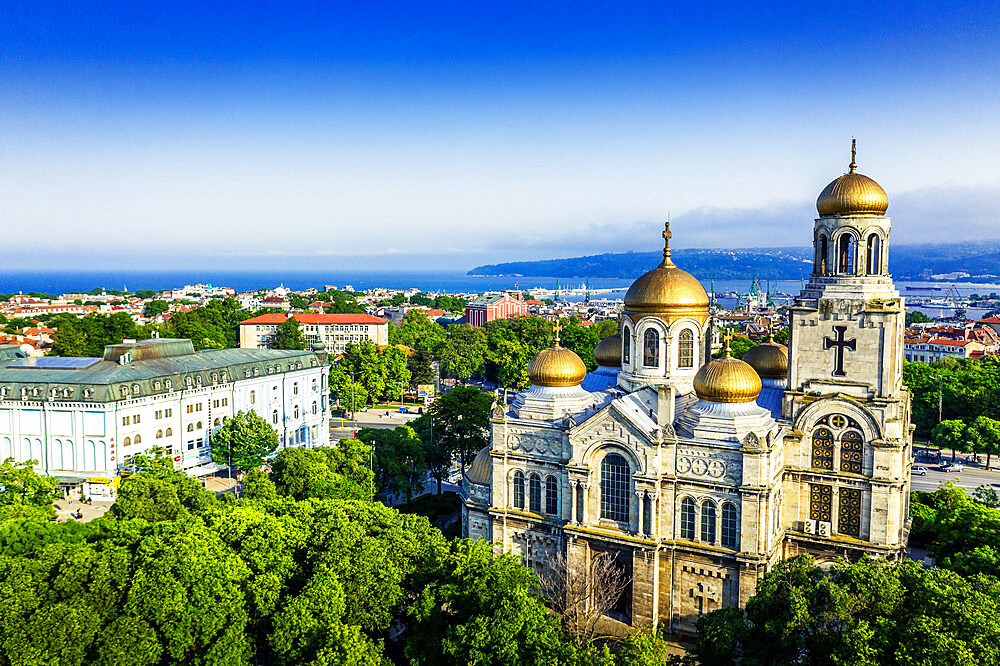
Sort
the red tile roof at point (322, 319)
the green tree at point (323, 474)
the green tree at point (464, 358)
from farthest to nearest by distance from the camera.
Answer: the red tile roof at point (322, 319)
the green tree at point (464, 358)
the green tree at point (323, 474)

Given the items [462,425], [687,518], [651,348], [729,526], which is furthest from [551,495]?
[462,425]

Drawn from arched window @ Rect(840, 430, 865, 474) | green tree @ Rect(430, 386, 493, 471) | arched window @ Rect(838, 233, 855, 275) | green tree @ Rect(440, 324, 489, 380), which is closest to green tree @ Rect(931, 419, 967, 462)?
arched window @ Rect(840, 430, 865, 474)

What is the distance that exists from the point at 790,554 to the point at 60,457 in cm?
4716

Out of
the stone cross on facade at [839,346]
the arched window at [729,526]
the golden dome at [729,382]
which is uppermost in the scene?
the stone cross on facade at [839,346]

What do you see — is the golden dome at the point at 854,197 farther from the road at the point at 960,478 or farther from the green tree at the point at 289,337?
the green tree at the point at 289,337

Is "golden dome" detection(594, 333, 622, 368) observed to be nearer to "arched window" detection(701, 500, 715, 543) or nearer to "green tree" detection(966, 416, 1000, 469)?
"arched window" detection(701, 500, 715, 543)

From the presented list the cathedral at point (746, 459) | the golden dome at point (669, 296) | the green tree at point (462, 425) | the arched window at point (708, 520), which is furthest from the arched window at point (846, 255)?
the green tree at point (462, 425)

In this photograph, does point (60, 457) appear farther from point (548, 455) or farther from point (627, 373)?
point (627, 373)

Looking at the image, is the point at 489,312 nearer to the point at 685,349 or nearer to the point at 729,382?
the point at 685,349

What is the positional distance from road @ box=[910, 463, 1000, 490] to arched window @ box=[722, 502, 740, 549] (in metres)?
29.2

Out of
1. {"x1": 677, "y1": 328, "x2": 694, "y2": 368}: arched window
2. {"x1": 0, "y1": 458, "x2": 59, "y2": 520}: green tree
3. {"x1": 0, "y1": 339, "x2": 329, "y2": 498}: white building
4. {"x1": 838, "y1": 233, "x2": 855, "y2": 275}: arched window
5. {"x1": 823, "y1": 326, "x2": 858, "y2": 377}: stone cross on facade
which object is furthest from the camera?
{"x1": 0, "y1": 339, "x2": 329, "y2": 498}: white building

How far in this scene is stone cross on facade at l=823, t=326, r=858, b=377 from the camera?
31.6m

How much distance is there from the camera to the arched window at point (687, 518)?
101 ft

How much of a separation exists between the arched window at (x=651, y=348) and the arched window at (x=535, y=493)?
328 inches
